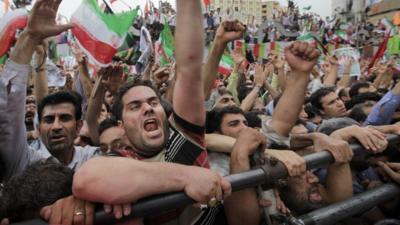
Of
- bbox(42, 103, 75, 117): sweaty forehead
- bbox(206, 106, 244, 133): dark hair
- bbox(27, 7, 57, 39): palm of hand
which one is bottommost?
bbox(206, 106, 244, 133): dark hair

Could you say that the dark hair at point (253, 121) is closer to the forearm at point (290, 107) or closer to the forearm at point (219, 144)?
the forearm at point (290, 107)

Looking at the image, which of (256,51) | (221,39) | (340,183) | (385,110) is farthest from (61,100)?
(256,51)

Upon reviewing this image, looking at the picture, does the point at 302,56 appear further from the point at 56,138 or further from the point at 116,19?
the point at 116,19

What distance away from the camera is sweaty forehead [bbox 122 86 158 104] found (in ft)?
7.53

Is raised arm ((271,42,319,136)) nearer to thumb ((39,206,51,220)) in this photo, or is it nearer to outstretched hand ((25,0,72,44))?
outstretched hand ((25,0,72,44))

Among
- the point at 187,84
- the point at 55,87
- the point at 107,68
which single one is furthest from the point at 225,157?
the point at 55,87

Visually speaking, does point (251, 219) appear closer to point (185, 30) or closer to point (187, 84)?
point (187, 84)

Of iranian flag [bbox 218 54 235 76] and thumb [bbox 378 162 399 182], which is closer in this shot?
thumb [bbox 378 162 399 182]

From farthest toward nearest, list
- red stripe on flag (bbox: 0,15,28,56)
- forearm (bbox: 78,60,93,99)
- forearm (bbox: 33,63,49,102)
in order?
1. forearm (bbox: 78,60,93,99)
2. forearm (bbox: 33,63,49,102)
3. red stripe on flag (bbox: 0,15,28,56)

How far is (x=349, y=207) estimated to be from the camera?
6.49 feet

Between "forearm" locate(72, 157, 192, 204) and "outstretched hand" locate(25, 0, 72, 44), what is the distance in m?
1.29

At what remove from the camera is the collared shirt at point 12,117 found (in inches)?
87.9

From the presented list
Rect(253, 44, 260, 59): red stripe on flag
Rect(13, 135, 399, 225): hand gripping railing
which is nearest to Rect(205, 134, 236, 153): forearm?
Rect(13, 135, 399, 225): hand gripping railing

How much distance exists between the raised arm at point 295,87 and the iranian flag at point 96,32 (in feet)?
8.57
